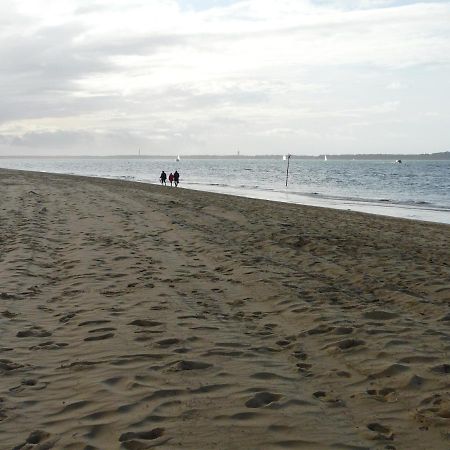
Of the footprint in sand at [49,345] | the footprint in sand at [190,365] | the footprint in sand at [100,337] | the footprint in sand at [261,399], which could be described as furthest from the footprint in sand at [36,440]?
the footprint in sand at [100,337]

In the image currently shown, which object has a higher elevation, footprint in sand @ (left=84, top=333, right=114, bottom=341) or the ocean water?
the ocean water

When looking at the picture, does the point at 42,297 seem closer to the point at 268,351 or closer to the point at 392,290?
the point at 268,351

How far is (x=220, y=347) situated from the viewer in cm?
532

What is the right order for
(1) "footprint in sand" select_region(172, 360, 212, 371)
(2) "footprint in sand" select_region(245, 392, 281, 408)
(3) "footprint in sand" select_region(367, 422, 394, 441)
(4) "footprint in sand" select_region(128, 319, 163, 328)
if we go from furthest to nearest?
(4) "footprint in sand" select_region(128, 319, 163, 328) < (1) "footprint in sand" select_region(172, 360, 212, 371) < (2) "footprint in sand" select_region(245, 392, 281, 408) < (3) "footprint in sand" select_region(367, 422, 394, 441)

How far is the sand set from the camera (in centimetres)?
371

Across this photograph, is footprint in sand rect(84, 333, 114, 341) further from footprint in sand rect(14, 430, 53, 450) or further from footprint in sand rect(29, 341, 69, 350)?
footprint in sand rect(14, 430, 53, 450)

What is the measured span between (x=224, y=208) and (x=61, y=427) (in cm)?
1760

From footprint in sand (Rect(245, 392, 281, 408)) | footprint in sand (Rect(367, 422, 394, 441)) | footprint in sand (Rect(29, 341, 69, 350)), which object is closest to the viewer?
footprint in sand (Rect(367, 422, 394, 441))

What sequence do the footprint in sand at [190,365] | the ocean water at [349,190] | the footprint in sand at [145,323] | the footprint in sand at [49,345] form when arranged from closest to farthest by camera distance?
1. the footprint in sand at [190,365]
2. the footprint in sand at [49,345]
3. the footprint in sand at [145,323]
4. the ocean water at [349,190]

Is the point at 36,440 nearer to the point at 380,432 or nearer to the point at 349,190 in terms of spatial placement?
the point at 380,432

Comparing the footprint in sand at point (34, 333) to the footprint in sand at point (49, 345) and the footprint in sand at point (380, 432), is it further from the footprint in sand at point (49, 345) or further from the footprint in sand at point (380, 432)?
the footprint in sand at point (380, 432)

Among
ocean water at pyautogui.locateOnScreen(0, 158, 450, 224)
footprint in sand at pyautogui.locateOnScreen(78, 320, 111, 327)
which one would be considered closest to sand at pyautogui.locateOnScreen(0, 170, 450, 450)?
footprint in sand at pyautogui.locateOnScreen(78, 320, 111, 327)

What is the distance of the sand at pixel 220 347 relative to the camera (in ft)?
12.2

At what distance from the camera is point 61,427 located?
3.70 meters
